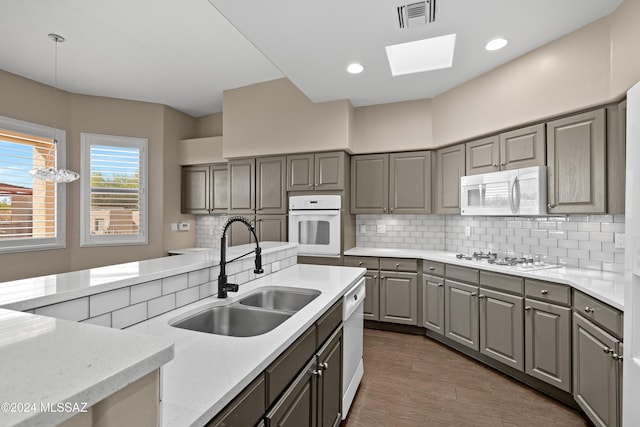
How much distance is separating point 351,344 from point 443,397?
925mm

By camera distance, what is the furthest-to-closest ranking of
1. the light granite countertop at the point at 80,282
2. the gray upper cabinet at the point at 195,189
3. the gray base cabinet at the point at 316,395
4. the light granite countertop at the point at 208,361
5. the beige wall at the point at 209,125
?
the beige wall at the point at 209,125
the gray upper cabinet at the point at 195,189
the gray base cabinet at the point at 316,395
the light granite countertop at the point at 80,282
the light granite countertop at the point at 208,361

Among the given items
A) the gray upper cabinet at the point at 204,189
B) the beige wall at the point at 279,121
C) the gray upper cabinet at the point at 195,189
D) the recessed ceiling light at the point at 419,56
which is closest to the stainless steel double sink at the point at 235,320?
the recessed ceiling light at the point at 419,56

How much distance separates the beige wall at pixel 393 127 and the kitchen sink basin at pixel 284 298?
2592 mm

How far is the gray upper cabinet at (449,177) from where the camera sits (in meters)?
3.59

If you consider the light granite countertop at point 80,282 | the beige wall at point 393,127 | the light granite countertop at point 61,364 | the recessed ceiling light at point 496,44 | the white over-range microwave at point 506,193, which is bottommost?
the light granite countertop at point 80,282

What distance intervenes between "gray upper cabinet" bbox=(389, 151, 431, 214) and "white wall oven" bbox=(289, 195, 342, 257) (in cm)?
76

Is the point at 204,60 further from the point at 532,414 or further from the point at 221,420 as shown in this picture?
the point at 532,414

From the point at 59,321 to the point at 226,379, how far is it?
43 cm

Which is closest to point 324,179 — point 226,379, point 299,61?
point 299,61

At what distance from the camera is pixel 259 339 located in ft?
3.77

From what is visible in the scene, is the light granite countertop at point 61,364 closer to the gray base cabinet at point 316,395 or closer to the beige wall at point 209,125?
the gray base cabinet at point 316,395

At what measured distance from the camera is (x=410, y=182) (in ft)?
13.0

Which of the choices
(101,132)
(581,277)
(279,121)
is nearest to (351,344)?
(581,277)

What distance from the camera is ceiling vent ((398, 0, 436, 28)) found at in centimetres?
216
